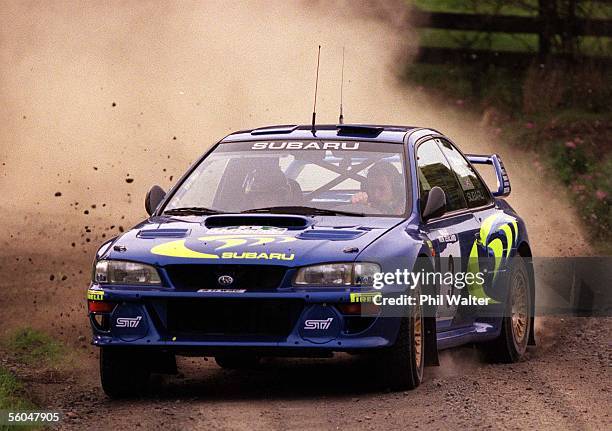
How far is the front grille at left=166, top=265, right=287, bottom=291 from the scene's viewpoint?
8078 millimetres

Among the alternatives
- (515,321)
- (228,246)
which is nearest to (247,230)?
(228,246)

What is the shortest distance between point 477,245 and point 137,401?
2.54 m

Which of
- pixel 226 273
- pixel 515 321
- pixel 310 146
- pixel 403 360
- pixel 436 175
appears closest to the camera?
pixel 226 273

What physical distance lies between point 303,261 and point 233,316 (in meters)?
0.47

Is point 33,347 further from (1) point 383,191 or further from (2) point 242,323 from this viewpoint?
(2) point 242,323

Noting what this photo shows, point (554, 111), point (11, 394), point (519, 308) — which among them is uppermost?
point (554, 111)

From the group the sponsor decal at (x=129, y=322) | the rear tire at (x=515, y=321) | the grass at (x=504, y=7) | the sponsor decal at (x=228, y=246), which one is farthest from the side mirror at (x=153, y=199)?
the grass at (x=504, y=7)

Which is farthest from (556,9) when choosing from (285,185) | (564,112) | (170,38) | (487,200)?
(285,185)

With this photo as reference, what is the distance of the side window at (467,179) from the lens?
10.2m

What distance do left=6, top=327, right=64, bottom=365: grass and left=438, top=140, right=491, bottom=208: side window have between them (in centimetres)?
304

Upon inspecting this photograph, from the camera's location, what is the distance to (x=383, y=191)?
360 inches

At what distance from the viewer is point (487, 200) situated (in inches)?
416

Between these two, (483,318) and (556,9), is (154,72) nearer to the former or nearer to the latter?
(556,9)

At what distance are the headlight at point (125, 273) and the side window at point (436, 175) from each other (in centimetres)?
183
